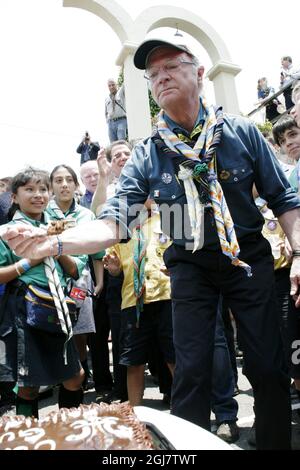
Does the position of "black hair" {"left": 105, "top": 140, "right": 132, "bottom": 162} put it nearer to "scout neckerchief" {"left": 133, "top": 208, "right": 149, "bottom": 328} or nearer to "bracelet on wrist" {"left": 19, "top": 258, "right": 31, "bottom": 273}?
"scout neckerchief" {"left": 133, "top": 208, "right": 149, "bottom": 328}

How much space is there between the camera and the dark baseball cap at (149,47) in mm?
2246

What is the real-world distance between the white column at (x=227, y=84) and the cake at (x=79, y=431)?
32.0ft

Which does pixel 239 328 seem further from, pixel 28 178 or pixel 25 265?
pixel 28 178

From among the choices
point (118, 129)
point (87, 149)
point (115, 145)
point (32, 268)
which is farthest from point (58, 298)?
point (118, 129)

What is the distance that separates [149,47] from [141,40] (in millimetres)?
7775

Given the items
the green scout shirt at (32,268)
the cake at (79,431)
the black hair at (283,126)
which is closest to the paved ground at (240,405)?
the green scout shirt at (32,268)

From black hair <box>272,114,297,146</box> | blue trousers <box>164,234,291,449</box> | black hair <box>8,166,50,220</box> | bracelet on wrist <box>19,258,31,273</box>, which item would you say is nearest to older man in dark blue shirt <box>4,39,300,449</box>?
blue trousers <box>164,234,291,449</box>

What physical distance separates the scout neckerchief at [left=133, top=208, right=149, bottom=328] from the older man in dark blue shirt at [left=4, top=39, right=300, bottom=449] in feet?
3.84

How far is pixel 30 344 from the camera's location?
2.91 m

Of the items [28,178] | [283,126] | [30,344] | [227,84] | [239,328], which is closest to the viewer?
[239,328]

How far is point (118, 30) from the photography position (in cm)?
943

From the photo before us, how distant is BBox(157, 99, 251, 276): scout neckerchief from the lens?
83.4 inches

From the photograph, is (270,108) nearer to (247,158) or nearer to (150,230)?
(150,230)

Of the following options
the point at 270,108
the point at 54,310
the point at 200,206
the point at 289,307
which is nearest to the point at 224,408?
the point at 289,307
